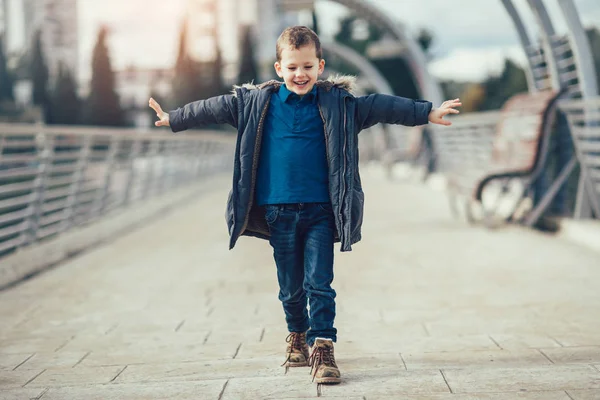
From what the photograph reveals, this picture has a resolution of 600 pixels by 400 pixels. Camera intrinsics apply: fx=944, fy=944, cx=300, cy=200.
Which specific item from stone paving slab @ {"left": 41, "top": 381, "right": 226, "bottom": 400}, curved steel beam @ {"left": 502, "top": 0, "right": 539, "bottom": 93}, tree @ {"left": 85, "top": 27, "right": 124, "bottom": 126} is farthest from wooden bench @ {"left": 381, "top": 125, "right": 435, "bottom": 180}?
tree @ {"left": 85, "top": 27, "right": 124, "bottom": 126}

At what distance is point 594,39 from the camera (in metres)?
48.3

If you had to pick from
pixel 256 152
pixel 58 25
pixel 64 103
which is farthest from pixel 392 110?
pixel 58 25

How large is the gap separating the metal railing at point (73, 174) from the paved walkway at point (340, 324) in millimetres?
651

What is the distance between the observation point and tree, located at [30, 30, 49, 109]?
72.4m

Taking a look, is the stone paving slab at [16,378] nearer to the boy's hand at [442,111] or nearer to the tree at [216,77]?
the boy's hand at [442,111]

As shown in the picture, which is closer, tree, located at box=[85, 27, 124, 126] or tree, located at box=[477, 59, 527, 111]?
tree, located at box=[477, 59, 527, 111]

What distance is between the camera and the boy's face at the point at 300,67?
3705 mm

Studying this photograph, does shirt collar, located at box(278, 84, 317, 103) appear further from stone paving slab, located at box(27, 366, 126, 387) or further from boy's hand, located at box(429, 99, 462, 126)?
stone paving slab, located at box(27, 366, 126, 387)

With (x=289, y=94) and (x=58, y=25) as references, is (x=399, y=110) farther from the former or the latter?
(x=58, y=25)

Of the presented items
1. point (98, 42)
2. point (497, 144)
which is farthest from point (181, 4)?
point (497, 144)

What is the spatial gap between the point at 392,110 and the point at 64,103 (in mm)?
68051

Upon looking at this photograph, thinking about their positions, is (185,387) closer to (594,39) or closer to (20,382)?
(20,382)

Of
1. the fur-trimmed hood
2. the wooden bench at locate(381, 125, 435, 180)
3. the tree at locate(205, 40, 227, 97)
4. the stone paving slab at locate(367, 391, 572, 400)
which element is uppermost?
the tree at locate(205, 40, 227, 97)

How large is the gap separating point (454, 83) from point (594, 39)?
1852cm
